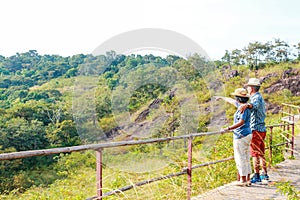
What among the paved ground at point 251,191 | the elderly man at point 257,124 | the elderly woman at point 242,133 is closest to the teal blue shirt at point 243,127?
the elderly woman at point 242,133

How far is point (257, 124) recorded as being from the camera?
13.3ft

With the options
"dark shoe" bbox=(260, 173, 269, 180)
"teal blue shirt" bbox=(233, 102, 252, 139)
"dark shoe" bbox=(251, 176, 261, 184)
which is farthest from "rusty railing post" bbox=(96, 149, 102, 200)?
"dark shoe" bbox=(260, 173, 269, 180)

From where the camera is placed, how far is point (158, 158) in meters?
4.94

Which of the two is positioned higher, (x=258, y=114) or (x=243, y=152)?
(x=258, y=114)

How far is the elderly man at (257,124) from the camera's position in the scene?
3.91 m

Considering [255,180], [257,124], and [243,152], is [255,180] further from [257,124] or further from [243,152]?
[257,124]

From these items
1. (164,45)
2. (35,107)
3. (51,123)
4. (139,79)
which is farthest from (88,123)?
(35,107)

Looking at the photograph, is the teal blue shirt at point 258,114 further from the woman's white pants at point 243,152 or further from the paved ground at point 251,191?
the paved ground at point 251,191

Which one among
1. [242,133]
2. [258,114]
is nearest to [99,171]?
[242,133]

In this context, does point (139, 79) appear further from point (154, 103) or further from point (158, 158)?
point (158, 158)

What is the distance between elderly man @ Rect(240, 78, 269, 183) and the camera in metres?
3.91

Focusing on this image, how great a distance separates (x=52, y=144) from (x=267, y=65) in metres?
21.8

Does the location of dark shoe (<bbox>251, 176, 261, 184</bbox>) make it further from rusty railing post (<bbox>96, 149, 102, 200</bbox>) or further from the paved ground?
rusty railing post (<bbox>96, 149, 102, 200</bbox>)

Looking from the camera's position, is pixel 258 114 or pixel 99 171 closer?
pixel 99 171
